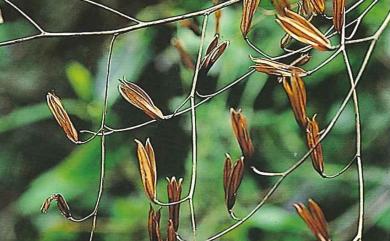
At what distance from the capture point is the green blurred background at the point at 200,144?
74cm

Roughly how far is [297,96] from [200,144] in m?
0.40

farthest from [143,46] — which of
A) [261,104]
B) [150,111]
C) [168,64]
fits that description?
[150,111]

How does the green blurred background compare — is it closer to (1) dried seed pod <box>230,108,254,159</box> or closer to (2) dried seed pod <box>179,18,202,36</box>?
(2) dried seed pod <box>179,18,202,36</box>

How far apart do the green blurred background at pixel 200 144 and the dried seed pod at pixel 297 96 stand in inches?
14.5

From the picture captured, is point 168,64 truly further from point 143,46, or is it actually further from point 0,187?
point 0,187

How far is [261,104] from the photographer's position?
768 mm

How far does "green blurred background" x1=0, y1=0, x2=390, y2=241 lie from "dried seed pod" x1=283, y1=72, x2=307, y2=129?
0.37m

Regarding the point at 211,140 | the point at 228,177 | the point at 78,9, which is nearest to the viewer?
the point at 228,177

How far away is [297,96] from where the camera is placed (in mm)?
345

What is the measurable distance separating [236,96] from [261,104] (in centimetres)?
3

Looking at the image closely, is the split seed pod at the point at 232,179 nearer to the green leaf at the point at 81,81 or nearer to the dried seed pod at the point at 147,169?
the dried seed pod at the point at 147,169

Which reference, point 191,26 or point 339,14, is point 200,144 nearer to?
point 191,26

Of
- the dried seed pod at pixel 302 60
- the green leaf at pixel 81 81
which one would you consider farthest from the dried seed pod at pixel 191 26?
the green leaf at pixel 81 81

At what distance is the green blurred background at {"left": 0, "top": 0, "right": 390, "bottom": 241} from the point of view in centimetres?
74
